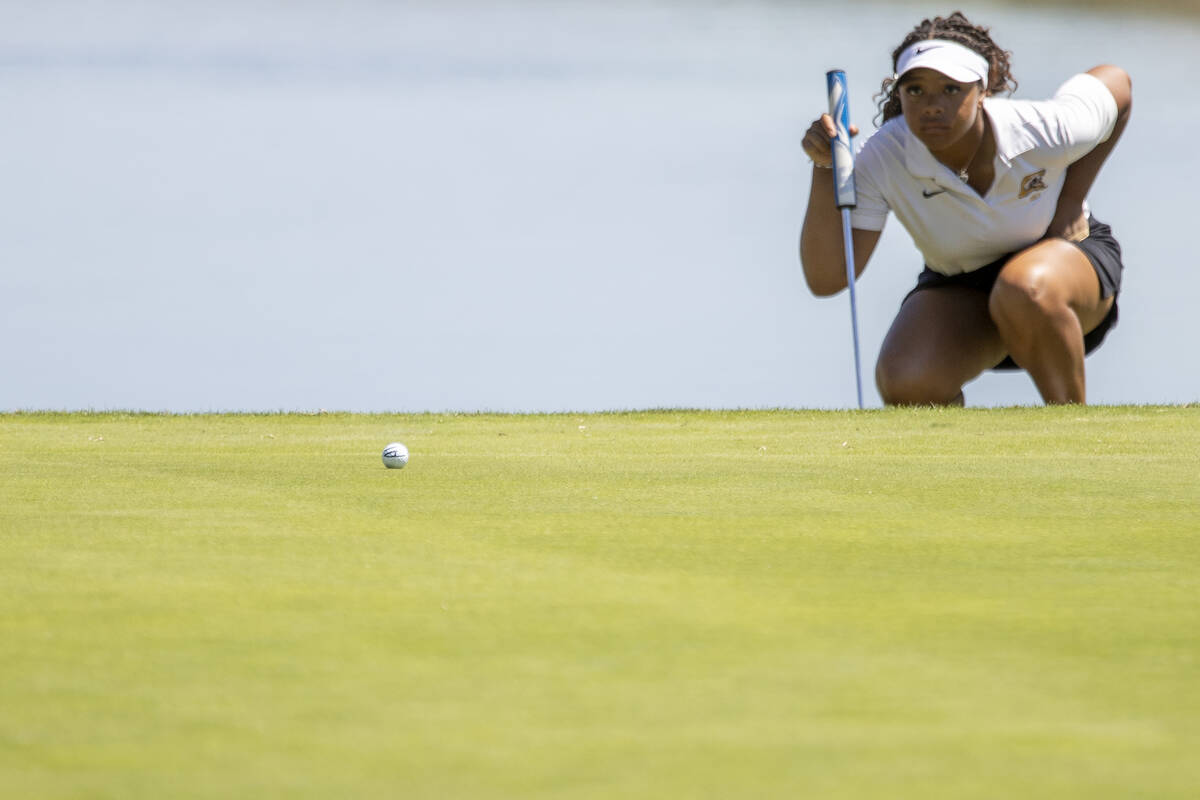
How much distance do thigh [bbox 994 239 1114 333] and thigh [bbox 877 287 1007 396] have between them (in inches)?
14.8

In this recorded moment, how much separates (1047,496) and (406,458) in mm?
1648

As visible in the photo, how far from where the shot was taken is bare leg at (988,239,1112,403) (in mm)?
5988

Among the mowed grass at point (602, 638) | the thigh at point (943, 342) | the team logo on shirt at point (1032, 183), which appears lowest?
the mowed grass at point (602, 638)

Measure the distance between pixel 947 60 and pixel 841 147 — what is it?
0.54 m

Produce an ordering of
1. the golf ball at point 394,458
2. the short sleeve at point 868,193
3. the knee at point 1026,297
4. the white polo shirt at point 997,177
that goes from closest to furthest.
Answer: the golf ball at point 394,458
the knee at point 1026,297
the white polo shirt at point 997,177
the short sleeve at point 868,193

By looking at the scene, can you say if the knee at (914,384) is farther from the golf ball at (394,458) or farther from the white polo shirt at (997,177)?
the golf ball at (394,458)

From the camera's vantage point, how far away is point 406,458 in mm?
3852

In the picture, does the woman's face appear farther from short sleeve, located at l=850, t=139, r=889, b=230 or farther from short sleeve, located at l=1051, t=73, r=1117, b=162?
short sleeve, located at l=1051, t=73, r=1117, b=162

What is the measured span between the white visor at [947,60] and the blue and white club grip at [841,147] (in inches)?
13.5

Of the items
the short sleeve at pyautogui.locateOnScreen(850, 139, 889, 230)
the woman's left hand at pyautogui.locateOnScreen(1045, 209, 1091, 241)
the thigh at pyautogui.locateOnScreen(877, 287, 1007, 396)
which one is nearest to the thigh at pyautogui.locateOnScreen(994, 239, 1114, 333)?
the woman's left hand at pyautogui.locateOnScreen(1045, 209, 1091, 241)

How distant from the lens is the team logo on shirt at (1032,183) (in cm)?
615

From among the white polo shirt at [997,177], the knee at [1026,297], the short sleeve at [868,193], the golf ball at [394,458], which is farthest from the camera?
the short sleeve at [868,193]

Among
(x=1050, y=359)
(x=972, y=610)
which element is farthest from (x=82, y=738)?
(x=1050, y=359)

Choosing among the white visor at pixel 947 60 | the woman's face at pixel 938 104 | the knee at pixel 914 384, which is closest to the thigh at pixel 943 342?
the knee at pixel 914 384
